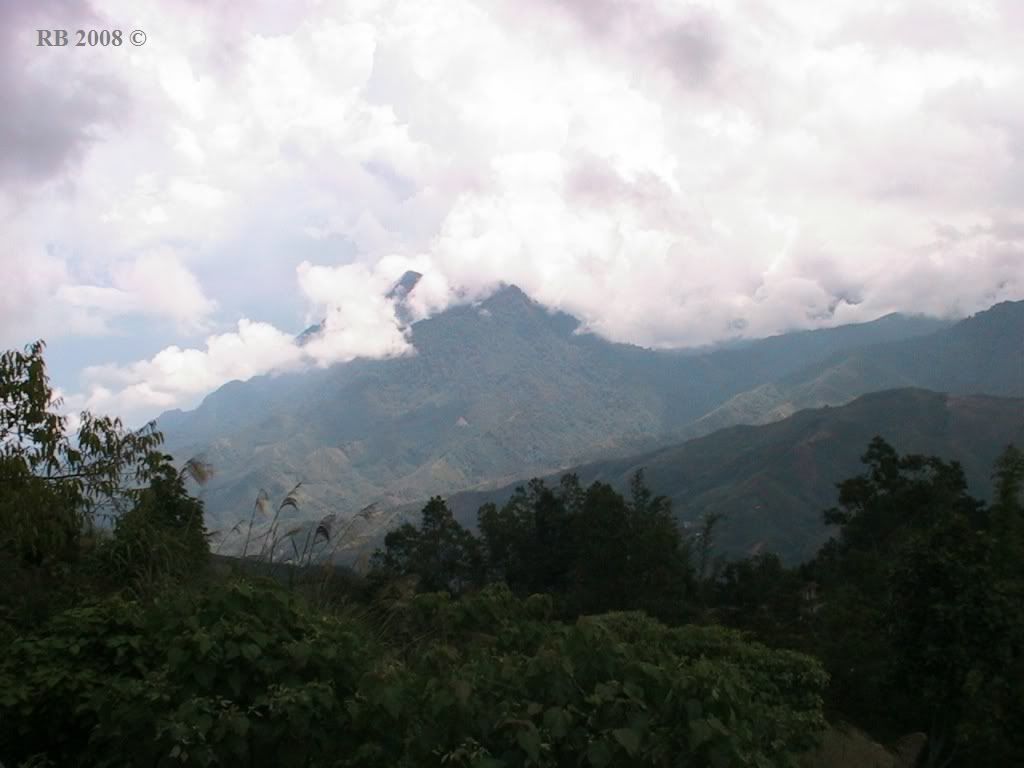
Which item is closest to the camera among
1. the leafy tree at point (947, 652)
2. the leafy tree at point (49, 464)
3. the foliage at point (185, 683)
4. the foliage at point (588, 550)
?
the foliage at point (185, 683)

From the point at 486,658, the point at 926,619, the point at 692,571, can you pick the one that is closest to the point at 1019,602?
the point at 926,619

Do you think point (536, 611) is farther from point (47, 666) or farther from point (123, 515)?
point (123, 515)

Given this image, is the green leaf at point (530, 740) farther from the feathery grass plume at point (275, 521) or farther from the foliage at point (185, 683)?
the feathery grass plume at point (275, 521)

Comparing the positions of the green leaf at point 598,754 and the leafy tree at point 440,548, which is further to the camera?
the leafy tree at point 440,548

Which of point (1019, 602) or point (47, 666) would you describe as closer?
point (47, 666)

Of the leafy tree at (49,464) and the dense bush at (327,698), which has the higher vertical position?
the leafy tree at (49,464)

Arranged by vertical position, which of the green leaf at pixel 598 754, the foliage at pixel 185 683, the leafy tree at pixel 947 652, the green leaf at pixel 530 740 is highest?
the foliage at pixel 185 683

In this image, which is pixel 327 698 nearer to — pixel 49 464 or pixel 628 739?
pixel 628 739

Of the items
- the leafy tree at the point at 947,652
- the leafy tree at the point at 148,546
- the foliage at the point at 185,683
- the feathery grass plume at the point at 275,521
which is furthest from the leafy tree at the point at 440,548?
the foliage at the point at 185,683

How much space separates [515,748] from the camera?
12.9ft

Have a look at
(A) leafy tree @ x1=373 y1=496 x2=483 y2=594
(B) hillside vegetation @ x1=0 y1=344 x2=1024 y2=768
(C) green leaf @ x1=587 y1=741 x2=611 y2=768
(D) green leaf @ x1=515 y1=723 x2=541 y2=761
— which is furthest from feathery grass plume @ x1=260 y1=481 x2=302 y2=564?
(A) leafy tree @ x1=373 y1=496 x2=483 y2=594

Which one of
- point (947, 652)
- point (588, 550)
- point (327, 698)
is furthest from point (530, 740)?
point (588, 550)

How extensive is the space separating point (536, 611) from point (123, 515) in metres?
4.99

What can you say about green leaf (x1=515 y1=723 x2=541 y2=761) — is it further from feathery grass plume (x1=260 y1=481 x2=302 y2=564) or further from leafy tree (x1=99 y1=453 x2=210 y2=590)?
leafy tree (x1=99 y1=453 x2=210 y2=590)
